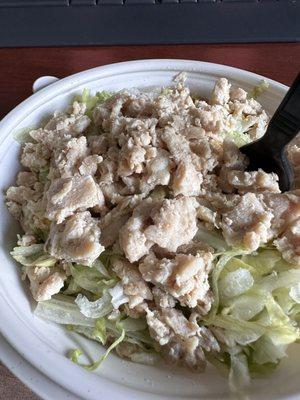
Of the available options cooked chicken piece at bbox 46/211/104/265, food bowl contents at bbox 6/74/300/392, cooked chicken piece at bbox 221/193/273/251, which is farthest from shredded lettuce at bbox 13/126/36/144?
cooked chicken piece at bbox 221/193/273/251

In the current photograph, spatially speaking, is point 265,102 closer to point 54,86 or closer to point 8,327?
point 54,86

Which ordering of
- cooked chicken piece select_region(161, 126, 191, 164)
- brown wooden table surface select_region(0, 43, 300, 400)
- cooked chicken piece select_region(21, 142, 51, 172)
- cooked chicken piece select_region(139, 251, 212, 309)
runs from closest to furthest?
cooked chicken piece select_region(139, 251, 212, 309), cooked chicken piece select_region(161, 126, 191, 164), cooked chicken piece select_region(21, 142, 51, 172), brown wooden table surface select_region(0, 43, 300, 400)

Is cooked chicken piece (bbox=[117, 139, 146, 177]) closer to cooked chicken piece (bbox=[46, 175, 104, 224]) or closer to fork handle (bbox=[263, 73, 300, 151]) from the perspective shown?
cooked chicken piece (bbox=[46, 175, 104, 224])

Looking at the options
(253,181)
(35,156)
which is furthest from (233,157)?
(35,156)

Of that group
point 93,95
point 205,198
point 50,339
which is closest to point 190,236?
point 205,198

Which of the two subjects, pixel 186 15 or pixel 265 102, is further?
pixel 186 15

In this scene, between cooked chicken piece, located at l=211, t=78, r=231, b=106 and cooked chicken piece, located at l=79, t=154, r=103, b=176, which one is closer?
cooked chicken piece, located at l=79, t=154, r=103, b=176

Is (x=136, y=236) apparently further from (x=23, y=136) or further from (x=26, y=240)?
(x=23, y=136)
